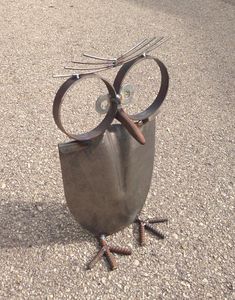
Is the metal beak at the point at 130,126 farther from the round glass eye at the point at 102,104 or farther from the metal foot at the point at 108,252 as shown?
the metal foot at the point at 108,252

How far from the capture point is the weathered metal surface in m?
1.95

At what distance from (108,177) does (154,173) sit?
863mm

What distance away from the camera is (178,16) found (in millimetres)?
5195

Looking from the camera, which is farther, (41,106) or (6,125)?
(41,106)

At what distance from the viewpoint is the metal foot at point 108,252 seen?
87.7 inches

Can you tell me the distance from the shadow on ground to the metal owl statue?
19 centimetres

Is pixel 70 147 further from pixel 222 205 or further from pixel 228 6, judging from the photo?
pixel 228 6

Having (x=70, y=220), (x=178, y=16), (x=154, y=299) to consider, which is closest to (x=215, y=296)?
(x=154, y=299)

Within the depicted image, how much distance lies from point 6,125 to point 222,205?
5.52 feet

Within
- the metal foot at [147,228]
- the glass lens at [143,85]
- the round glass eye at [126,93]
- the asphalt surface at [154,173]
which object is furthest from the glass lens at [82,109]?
the round glass eye at [126,93]

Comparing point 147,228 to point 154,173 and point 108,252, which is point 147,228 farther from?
point 154,173

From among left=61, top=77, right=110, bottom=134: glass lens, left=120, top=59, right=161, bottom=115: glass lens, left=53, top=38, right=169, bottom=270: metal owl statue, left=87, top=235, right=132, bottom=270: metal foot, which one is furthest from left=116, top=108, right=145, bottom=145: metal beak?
left=120, top=59, right=161, bottom=115: glass lens

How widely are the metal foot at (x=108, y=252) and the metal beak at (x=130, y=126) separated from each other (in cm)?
67

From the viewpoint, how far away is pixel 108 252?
2.26 metres
